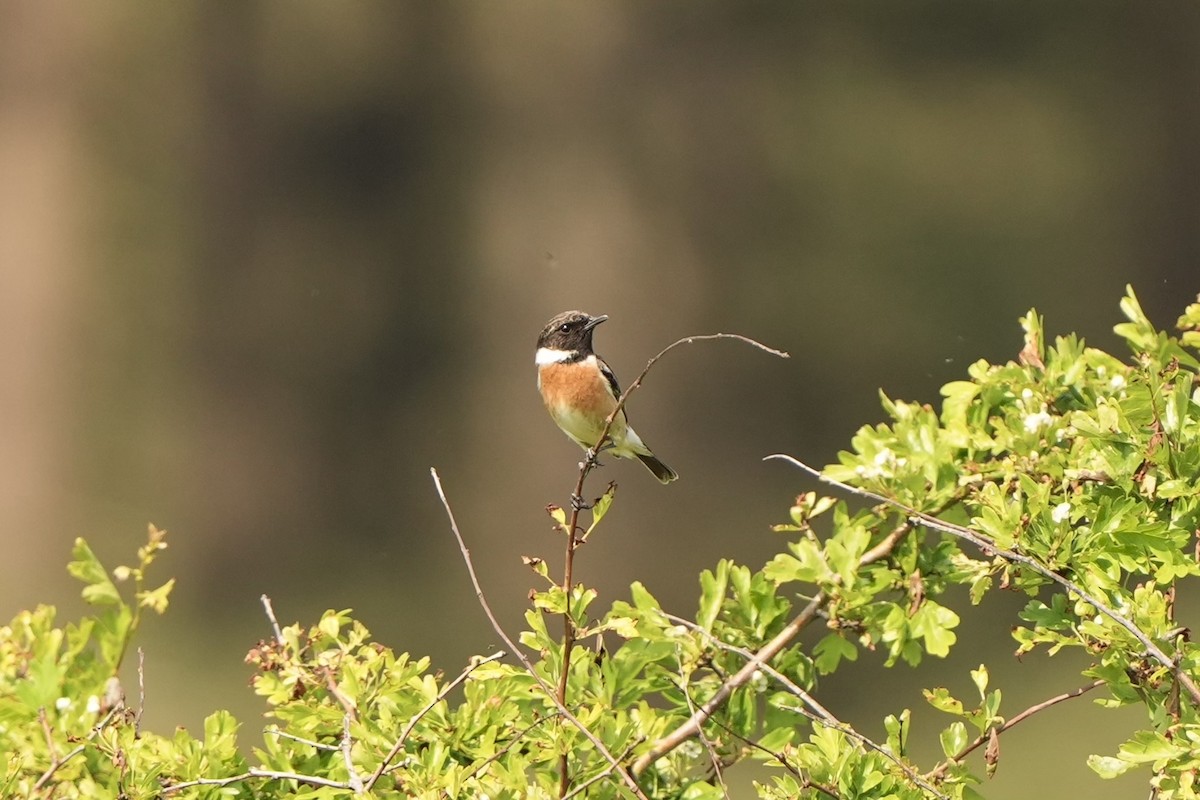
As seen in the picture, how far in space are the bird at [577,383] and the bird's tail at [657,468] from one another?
124mm

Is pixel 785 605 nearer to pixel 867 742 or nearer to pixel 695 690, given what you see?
pixel 695 690

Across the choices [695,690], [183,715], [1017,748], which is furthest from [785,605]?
[183,715]

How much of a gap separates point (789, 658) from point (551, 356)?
5.09 feet

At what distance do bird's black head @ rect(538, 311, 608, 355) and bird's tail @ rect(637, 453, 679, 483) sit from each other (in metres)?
0.35

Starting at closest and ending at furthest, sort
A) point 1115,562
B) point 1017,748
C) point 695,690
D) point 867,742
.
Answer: point 867,742 < point 1115,562 < point 695,690 < point 1017,748

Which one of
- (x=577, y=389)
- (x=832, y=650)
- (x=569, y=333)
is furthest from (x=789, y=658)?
(x=569, y=333)

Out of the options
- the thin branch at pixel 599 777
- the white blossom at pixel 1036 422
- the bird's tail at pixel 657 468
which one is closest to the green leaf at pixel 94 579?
the thin branch at pixel 599 777

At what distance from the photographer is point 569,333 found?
3.51 metres

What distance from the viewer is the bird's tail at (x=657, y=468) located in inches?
145

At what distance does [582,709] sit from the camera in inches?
73.6

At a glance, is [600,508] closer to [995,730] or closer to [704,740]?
[704,740]

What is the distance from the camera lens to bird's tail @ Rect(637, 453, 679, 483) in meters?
3.69

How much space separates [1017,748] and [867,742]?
490 cm

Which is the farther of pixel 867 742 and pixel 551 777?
pixel 551 777
